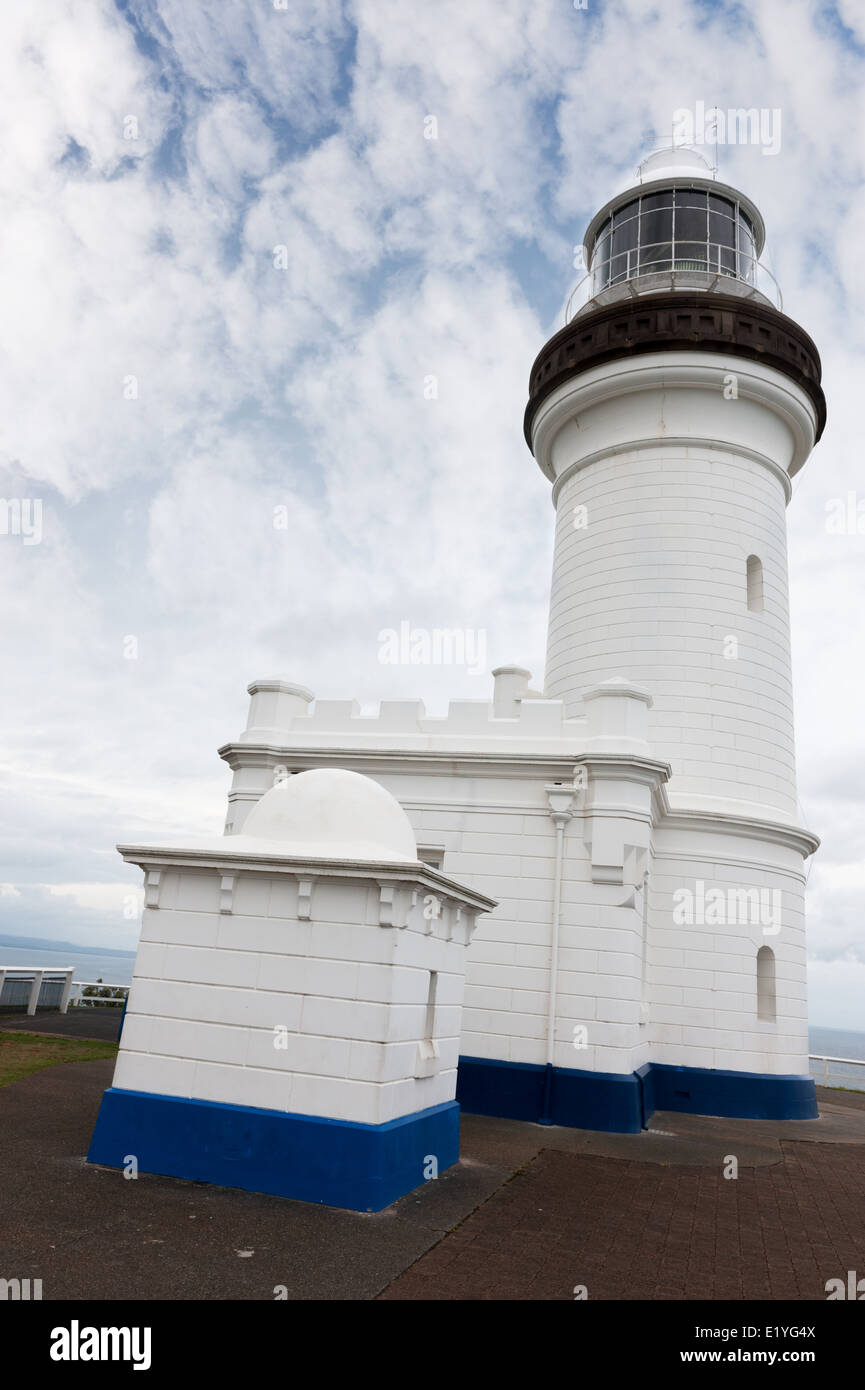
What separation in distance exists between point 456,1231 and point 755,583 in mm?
12601

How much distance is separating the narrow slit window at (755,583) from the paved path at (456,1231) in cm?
926

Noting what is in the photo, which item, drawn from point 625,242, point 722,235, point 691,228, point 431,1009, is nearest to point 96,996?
point 431,1009

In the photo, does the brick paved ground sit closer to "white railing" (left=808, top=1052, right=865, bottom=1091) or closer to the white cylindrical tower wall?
the white cylindrical tower wall

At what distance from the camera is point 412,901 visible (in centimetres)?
730

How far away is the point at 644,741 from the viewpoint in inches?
484

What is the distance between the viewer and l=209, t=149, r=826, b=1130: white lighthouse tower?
11.7 m

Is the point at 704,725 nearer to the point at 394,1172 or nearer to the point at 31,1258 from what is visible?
the point at 394,1172

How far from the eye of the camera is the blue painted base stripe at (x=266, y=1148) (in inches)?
259

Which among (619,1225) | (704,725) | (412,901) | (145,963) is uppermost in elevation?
(704,725)

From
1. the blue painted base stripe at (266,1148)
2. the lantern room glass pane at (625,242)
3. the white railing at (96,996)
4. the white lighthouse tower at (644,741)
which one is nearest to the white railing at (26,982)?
the white railing at (96,996)

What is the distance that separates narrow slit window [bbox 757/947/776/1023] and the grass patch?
34.0 ft
